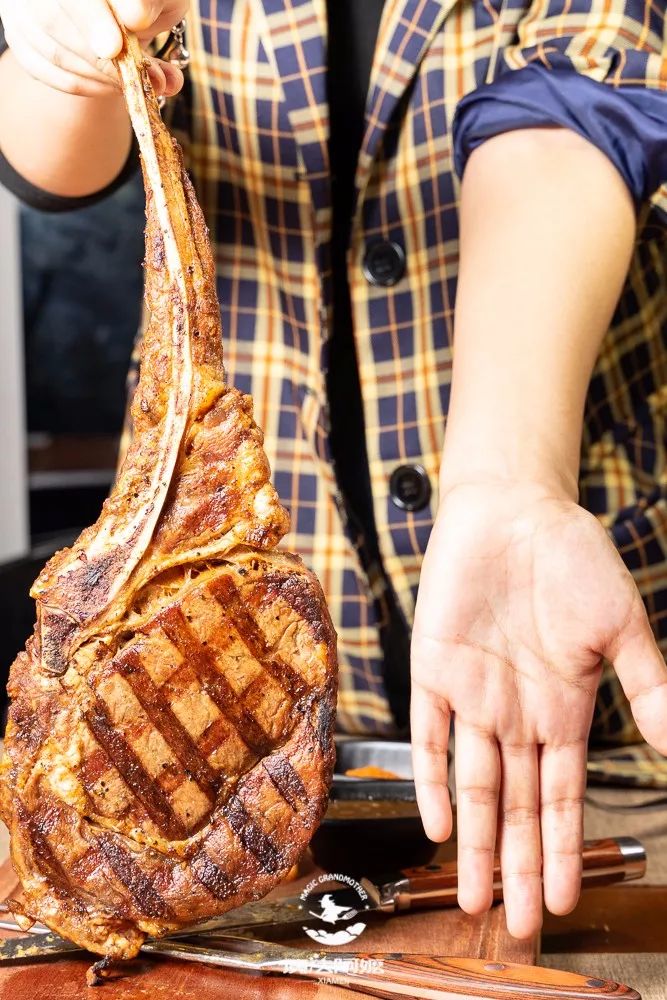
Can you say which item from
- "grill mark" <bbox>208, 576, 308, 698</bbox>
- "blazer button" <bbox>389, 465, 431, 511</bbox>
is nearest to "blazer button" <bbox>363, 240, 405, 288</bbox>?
"blazer button" <bbox>389, 465, 431, 511</bbox>

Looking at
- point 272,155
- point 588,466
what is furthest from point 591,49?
point 588,466

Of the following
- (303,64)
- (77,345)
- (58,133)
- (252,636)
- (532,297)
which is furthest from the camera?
(77,345)

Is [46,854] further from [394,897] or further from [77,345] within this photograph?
[77,345]

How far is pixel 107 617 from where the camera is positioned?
114cm

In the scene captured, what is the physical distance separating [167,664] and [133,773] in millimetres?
124

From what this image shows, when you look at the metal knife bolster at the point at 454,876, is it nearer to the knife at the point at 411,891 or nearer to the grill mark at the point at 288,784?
Result: the knife at the point at 411,891

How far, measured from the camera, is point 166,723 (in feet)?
3.81

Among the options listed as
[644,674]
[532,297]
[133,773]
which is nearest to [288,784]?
[133,773]

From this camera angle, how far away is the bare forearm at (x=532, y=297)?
1.31 metres

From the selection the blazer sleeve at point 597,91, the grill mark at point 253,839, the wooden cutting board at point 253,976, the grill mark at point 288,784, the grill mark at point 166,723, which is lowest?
the wooden cutting board at point 253,976

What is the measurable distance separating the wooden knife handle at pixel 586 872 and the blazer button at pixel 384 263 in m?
0.94

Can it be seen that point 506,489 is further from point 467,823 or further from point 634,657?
point 467,823

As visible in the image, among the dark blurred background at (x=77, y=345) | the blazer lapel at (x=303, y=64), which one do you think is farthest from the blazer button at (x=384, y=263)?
the dark blurred background at (x=77, y=345)

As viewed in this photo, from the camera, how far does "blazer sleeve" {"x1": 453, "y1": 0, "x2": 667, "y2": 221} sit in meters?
1.46
